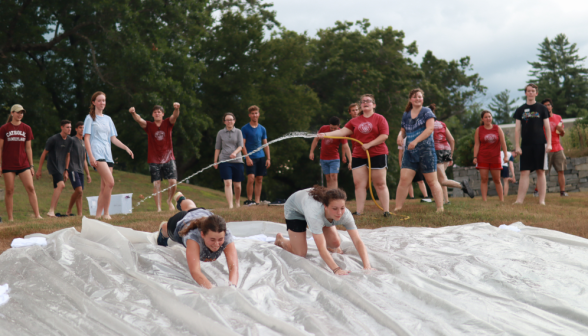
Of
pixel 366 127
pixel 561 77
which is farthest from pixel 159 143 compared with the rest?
pixel 561 77

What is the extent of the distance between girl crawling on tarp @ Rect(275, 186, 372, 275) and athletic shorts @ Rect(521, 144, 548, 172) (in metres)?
5.04

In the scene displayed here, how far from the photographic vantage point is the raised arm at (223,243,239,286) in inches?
148

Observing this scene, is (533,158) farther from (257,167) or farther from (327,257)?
(327,257)

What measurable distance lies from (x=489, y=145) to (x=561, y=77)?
39634 millimetres

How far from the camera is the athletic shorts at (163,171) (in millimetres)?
8492

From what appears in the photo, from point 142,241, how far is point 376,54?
22080mm

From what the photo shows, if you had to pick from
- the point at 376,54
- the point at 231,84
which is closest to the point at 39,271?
the point at 231,84

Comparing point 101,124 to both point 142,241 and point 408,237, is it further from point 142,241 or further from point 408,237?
point 408,237

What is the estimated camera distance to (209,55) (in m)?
22.4

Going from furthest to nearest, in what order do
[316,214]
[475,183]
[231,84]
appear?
[231,84] → [475,183] → [316,214]

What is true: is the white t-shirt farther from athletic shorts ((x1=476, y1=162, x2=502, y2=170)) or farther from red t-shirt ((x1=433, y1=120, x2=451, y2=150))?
athletic shorts ((x1=476, y1=162, x2=502, y2=170))

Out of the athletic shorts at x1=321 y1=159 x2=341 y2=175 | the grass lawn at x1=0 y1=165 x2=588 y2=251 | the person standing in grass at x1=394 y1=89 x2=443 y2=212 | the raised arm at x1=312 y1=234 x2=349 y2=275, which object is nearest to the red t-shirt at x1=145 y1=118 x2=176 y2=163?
the grass lawn at x1=0 y1=165 x2=588 y2=251

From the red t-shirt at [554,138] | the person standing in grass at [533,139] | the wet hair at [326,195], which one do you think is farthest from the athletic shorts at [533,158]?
the wet hair at [326,195]

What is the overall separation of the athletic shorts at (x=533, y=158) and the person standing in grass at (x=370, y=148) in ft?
9.45
